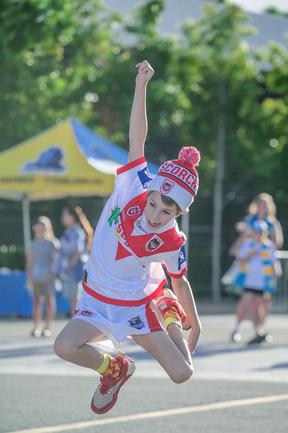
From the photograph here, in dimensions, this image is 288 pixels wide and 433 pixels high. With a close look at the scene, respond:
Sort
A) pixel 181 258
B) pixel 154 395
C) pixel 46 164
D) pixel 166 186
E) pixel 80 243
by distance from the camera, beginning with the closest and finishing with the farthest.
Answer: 1. pixel 166 186
2. pixel 181 258
3. pixel 154 395
4. pixel 80 243
5. pixel 46 164

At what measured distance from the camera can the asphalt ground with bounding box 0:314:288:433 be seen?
30.9 ft

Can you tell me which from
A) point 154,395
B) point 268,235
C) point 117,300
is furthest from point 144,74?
point 268,235

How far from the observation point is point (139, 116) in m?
8.24

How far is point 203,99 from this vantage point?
2950 cm

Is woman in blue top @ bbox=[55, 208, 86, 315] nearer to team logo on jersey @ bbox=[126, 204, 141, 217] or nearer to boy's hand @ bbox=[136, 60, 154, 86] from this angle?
boy's hand @ bbox=[136, 60, 154, 86]

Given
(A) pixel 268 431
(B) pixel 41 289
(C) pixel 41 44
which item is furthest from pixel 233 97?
(A) pixel 268 431

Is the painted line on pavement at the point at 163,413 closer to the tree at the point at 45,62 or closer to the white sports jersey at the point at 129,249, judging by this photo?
the white sports jersey at the point at 129,249

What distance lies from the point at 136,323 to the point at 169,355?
0.29 metres

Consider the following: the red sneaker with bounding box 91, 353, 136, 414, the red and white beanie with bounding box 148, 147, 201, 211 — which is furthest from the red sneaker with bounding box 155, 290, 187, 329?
the red and white beanie with bounding box 148, 147, 201, 211

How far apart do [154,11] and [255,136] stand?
3.73m

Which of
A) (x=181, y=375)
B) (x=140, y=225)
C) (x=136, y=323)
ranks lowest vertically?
(x=181, y=375)

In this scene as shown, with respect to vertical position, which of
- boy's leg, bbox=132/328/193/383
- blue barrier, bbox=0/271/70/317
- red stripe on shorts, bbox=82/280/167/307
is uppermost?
red stripe on shorts, bbox=82/280/167/307

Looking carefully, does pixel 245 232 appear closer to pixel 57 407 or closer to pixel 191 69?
pixel 57 407

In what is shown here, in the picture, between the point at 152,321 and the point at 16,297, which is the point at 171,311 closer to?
the point at 152,321
